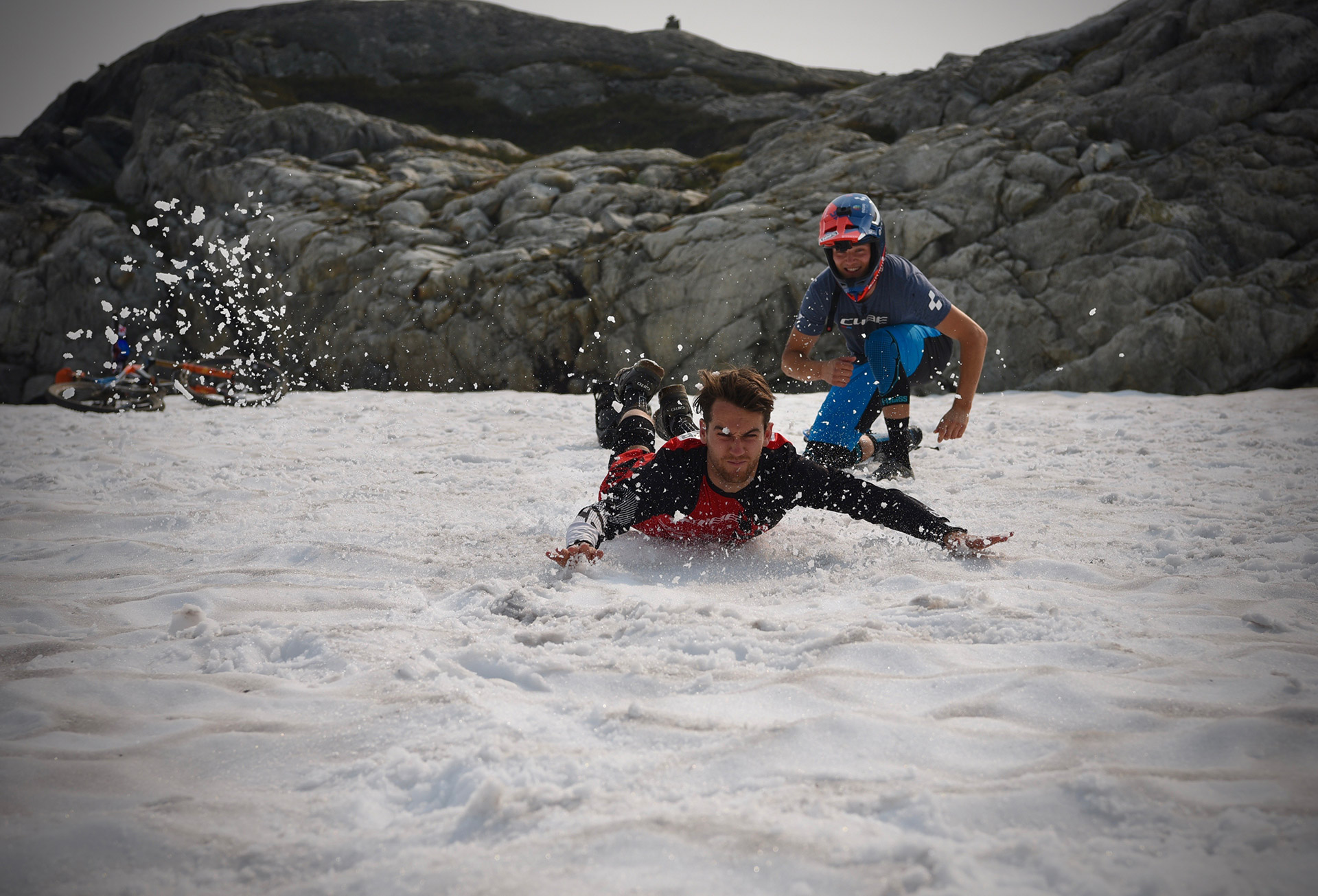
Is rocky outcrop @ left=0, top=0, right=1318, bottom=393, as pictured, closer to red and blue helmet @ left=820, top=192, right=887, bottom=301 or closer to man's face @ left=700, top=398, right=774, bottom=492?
red and blue helmet @ left=820, top=192, right=887, bottom=301

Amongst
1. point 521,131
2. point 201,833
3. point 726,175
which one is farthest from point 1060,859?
point 521,131

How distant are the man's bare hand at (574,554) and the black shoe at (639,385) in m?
2.23

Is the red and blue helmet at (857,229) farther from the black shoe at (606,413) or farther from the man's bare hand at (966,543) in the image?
the man's bare hand at (966,543)

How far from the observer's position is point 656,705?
2207mm

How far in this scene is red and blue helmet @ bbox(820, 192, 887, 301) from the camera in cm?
539

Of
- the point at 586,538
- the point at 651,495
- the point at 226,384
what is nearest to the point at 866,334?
the point at 651,495

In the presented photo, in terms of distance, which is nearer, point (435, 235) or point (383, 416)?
point (383, 416)

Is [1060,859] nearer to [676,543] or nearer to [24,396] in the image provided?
[676,543]

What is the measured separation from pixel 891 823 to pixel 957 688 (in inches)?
29.0

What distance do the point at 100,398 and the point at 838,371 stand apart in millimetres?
10478

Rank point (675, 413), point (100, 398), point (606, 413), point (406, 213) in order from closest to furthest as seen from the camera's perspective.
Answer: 1. point (675, 413)
2. point (606, 413)
3. point (100, 398)
4. point (406, 213)

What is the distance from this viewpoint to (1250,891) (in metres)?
1.37

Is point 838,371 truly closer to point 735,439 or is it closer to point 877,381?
point 877,381

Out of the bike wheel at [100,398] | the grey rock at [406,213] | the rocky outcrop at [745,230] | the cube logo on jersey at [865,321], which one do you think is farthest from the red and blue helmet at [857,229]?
the grey rock at [406,213]
